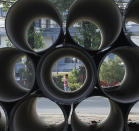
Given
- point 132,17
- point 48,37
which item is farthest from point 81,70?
point 132,17

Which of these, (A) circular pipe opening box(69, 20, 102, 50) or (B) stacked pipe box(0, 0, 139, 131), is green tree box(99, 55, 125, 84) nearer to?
(A) circular pipe opening box(69, 20, 102, 50)

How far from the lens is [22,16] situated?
10.3 ft

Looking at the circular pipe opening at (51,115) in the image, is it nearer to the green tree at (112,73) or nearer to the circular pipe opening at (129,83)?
the circular pipe opening at (129,83)

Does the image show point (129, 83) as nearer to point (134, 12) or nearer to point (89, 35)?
point (134, 12)

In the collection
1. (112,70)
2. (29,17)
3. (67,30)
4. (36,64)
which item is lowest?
(112,70)

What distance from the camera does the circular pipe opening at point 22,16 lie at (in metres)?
2.79

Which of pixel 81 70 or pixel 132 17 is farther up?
pixel 132 17

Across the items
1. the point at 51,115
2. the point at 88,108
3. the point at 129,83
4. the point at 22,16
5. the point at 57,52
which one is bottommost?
the point at 88,108

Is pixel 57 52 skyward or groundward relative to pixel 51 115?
skyward

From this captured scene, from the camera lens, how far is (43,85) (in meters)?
2.74

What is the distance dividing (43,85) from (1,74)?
0.93m

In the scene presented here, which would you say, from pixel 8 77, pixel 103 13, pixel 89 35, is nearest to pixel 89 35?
pixel 89 35

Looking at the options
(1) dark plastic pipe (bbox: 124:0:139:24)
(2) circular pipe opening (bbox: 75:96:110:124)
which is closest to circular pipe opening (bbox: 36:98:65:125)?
(2) circular pipe opening (bbox: 75:96:110:124)

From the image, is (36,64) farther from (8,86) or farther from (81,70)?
(81,70)
